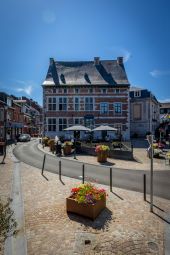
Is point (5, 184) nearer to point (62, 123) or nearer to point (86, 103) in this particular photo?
point (62, 123)

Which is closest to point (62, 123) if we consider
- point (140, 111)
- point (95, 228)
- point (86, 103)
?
point (86, 103)

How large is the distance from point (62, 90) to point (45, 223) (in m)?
34.1

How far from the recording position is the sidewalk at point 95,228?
199 inches

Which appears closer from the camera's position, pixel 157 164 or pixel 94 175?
pixel 94 175

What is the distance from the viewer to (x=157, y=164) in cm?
1647

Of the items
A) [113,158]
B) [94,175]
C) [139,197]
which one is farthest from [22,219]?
[113,158]

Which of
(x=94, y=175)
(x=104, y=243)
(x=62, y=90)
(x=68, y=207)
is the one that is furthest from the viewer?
(x=62, y=90)

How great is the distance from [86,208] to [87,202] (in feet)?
0.60

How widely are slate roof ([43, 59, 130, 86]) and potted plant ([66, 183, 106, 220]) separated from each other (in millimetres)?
33346

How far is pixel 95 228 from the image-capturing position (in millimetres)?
6039

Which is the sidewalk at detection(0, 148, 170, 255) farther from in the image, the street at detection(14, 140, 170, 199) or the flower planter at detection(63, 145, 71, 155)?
the flower planter at detection(63, 145, 71, 155)

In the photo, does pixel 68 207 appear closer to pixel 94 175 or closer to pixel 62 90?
pixel 94 175

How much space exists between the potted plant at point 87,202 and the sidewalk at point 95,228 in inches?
7.6

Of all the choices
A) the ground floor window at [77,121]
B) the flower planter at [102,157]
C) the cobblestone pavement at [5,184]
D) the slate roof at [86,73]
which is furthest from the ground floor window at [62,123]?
the cobblestone pavement at [5,184]
